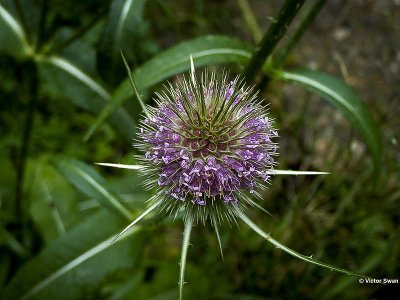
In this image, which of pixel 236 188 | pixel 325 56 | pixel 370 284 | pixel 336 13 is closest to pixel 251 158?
pixel 236 188

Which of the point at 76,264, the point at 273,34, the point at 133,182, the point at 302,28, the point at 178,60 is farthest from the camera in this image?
the point at 133,182

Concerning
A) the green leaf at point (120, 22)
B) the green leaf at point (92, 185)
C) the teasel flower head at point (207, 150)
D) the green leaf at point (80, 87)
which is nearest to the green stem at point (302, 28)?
the teasel flower head at point (207, 150)

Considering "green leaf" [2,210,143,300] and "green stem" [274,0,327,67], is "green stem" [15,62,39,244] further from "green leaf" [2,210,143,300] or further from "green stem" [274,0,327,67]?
"green stem" [274,0,327,67]

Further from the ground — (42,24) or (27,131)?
(42,24)

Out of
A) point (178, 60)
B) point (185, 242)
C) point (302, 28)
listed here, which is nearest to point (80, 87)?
point (178, 60)

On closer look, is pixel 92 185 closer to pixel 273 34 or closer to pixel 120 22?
pixel 120 22

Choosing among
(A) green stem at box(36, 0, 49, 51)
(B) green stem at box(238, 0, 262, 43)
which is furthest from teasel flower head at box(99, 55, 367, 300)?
(A) green stem at box(36, 0, 49, 51)

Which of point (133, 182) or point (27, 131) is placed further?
point (133, 182)

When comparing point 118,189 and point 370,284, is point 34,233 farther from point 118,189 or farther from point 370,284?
point 370,284
